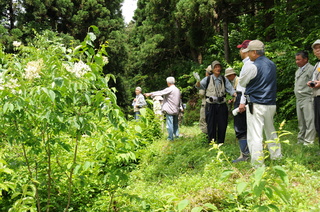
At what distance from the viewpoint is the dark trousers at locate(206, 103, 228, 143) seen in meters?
5.93

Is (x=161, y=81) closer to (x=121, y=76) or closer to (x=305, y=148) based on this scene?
(x=121, y=76)

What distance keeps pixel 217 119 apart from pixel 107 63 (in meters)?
3.59

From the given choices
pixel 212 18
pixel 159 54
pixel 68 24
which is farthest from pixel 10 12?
pixel 212 18

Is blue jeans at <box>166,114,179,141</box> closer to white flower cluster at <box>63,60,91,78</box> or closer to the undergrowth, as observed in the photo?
the undergrowth

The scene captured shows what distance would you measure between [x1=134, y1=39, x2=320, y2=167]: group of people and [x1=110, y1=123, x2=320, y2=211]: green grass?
1.15ft

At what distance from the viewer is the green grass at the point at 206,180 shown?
10.1 ft

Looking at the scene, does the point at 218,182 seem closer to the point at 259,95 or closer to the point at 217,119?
the point at 259,95

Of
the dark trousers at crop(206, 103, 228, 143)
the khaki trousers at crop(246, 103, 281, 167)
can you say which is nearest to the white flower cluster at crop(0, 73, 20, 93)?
the khaki trousers at crop(246, 103, 281, 167)

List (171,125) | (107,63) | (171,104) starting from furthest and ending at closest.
A: (171,125)
(171,104)
(107,63)

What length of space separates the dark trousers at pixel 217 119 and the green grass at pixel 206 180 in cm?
32

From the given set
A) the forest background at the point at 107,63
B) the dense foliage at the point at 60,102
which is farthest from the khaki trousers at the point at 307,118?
the dense foliage at the point at 60,102

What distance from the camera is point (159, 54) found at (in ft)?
64.0

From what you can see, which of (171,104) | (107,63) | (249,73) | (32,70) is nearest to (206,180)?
(249,73)

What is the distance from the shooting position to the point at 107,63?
9.56 ft
